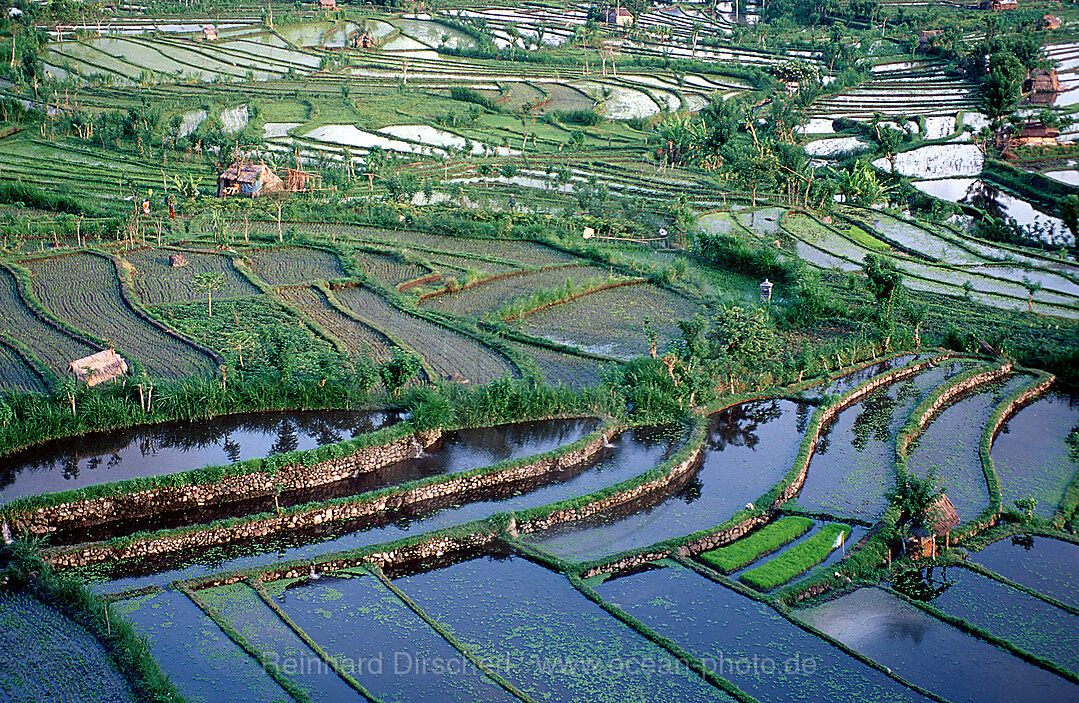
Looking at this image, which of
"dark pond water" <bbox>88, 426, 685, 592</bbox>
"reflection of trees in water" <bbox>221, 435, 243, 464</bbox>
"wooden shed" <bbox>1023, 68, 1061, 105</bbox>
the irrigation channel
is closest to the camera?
the irrigation channel

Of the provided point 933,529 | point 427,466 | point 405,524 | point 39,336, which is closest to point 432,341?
point 427,466

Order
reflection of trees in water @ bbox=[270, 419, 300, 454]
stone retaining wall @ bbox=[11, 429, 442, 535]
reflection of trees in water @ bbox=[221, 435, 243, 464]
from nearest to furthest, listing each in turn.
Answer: stone retaining wall @ bbox=[11, 429, 442, 535] < reflection of trees in water @ bbox=[221, 435, 243, 464] < reflection of trees in water @ bbox=[270, 419, 300, 454]

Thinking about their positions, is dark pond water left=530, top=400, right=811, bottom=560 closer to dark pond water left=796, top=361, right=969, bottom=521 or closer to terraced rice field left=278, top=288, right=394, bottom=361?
dark pond water left=796, top=361, right=969, bottom=521

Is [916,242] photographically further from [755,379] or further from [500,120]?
[500,120]

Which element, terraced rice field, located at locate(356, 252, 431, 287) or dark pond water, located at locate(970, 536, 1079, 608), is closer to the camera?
dark pond water, located at locate(970, 536, 1079, 608)

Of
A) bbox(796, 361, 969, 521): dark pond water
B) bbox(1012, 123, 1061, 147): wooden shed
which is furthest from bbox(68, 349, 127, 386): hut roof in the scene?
bbox(1012, 123, 1061, 147): wooden shed

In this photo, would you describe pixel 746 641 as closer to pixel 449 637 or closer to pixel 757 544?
pixel 757 544

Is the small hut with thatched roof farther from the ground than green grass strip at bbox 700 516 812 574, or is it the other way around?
the small hut with thatched roof
